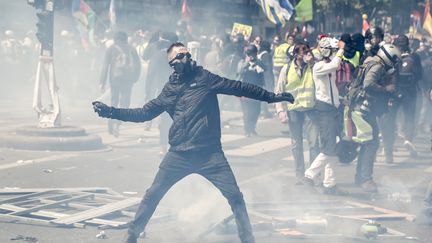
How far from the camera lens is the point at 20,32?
34.3 meters

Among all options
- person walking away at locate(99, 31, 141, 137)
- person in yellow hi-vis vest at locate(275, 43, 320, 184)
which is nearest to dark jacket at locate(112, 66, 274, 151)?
person in yellow hi-vis vest at locate(275, 43, 320, 184)

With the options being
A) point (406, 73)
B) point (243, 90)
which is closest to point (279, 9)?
point (406, 73)

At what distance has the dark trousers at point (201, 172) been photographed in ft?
26.9

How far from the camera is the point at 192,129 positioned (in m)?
8.31

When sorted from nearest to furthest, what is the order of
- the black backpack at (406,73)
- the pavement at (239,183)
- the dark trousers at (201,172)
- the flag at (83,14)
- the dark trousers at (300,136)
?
the dark trousers at (201,172), the pavement at (239,183), the dark trousers at (300,136), the black backpack at (406,73), the flag at (83,14)

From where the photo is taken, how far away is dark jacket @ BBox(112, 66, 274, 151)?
8297 millimetres

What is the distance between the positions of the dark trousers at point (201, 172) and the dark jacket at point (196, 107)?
0.09 meters

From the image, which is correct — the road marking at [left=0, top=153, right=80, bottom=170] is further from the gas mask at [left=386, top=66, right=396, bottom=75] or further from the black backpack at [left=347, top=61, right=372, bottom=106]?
the gas mask at [left=386, top=66, right=396, bottom=75]

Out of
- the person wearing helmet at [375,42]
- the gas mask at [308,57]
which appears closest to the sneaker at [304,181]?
the gas mask at [308,57]

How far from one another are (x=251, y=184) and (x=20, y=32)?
76.4 feet

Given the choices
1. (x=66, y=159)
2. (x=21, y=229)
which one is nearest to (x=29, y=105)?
(x=66, y=159)

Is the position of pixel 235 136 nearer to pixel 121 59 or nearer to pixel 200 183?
pixel 121 59

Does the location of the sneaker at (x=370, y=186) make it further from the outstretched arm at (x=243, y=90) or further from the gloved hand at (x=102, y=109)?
the gloved hand at (x=102, y=109)

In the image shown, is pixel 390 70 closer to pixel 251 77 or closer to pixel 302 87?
pixel 302 87
